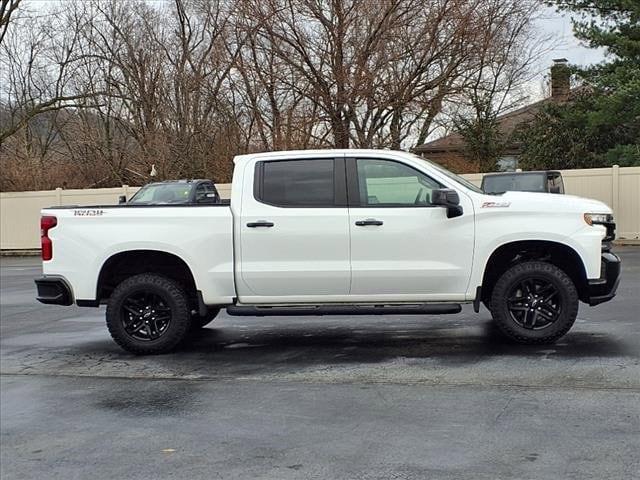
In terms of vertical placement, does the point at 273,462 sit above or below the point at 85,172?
below

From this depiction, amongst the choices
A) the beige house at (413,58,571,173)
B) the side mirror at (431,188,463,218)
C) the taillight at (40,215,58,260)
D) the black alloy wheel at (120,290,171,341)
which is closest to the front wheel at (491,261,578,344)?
the side mirror at (431,188,463,218)

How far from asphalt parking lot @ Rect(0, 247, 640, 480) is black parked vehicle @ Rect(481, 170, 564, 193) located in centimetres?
727

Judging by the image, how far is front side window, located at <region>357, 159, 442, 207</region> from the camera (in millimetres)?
6871

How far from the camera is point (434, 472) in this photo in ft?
13.0

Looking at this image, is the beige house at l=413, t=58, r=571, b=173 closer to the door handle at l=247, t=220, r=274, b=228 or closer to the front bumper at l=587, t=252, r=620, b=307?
the front bumper at l=587, t=252, r=620, b=307

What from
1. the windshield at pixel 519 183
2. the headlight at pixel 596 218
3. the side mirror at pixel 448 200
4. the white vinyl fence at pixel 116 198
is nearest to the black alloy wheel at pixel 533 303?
the headlight at pixel 596 218

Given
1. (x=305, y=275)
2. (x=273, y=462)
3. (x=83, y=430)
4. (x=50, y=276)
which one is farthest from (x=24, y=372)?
(x=273, y=462)

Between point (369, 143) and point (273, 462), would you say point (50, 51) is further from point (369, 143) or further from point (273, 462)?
point (273, 462)

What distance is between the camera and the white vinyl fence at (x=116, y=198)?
19.3 metres

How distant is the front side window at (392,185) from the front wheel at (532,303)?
3.77 ft

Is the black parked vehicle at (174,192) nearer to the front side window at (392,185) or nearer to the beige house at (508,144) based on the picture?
the front side window at (392,185)

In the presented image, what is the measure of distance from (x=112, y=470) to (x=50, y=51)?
110 ft

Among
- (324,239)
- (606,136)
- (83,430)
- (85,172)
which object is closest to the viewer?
(83,430)

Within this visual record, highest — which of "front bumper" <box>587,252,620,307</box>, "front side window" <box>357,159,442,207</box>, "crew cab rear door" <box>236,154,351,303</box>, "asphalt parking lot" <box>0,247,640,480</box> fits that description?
"front side window" <box>357,159,442,207</box>
